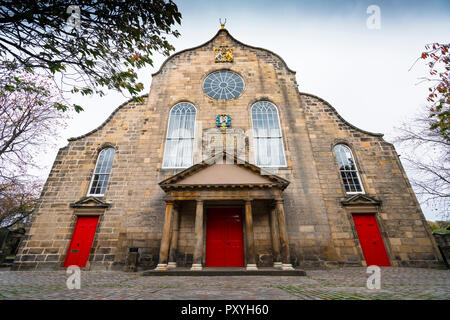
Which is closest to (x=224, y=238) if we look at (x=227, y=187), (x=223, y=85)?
(x=227, y=187)

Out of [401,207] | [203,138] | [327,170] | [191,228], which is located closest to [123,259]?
[191,228]

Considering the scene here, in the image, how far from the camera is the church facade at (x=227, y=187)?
28.6ft

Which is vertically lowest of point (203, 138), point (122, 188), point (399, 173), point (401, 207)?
point (401, 207)

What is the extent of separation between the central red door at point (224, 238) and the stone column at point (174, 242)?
4.95 ft

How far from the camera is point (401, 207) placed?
995cm

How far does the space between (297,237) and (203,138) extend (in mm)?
7230

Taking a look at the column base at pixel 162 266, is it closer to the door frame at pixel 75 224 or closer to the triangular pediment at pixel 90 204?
the door frame at pixel 75 224

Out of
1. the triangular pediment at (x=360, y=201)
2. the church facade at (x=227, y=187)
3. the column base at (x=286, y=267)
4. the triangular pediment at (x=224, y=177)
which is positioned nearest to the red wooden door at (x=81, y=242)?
the church facade at (x=227, y=187)

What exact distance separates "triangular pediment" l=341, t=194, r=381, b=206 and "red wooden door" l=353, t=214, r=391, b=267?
64cm

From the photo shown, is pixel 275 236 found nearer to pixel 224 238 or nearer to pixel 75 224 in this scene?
pixel 224 238

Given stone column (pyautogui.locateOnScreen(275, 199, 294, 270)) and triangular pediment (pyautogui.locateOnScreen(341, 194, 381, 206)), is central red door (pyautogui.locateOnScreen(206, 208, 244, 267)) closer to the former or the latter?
stone column (pyautogui.locateOnScreen(275, 199, 294, 270))

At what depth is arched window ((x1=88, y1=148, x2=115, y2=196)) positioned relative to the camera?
10992 mm

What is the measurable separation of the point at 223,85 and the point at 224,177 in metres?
7.36
